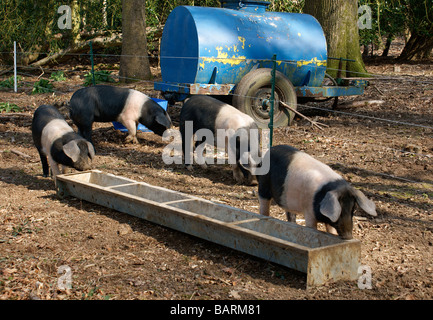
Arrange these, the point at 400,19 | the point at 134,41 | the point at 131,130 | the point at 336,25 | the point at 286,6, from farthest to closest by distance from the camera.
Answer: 1. the point at 400,19
2. the point at 286,6
3. the point at 134,41
4. the point at 336,25
5. the point at 131,130

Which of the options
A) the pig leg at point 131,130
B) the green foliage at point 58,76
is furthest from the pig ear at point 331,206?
the green foliage at point 58,76

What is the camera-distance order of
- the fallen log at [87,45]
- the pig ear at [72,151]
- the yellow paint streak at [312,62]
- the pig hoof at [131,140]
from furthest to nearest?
1. the fallen log at [87,45]
2. the yellow paint streak at [312,62]
3. the pig hoof at [131,140]
4. the pig ear at [72,151]

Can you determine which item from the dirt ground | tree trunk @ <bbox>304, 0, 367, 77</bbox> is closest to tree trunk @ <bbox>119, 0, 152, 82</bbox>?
Result: tree trunk @ <bbox>304, 0, 367, 77</bbox>

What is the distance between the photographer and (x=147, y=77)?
14016 millimetres

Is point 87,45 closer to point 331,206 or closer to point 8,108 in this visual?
point 8,108

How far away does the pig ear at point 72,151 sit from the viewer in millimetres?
6457

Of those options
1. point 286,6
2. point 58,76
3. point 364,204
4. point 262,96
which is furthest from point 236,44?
point 58,76

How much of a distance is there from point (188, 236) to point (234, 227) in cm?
81

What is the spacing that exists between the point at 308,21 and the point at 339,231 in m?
6.30

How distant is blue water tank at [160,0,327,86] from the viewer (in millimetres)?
8719

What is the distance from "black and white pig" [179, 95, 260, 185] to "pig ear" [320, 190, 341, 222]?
258 cm

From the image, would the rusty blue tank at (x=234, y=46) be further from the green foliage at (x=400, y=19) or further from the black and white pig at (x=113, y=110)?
the green foliage at (x=400, y=19)

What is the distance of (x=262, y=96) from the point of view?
911cm

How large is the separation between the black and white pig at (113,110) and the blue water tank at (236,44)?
2.53 ft
